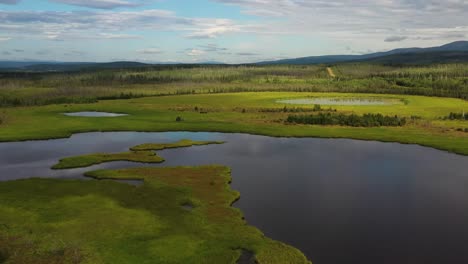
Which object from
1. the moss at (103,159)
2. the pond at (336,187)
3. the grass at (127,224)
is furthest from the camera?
the moss at (103,159)

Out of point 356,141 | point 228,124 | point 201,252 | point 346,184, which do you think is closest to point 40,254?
point 201,252

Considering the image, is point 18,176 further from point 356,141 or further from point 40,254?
point 356,141

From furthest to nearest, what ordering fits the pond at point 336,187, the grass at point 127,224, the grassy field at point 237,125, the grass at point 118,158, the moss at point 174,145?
the grassy field at point 237,125, the moss at point 174,145, the grass at point 118,158, the pond at point 336,187, the grass at point 127,224

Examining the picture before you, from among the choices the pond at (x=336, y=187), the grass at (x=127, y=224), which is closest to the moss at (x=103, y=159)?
the pond at (x=336, y=187)

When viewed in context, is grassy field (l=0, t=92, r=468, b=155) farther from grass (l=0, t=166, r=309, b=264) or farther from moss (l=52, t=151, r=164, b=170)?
grass (l=0, t=166, r=309, b=264)

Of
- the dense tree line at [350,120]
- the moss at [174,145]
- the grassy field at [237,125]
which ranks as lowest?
the moss at [174,145]

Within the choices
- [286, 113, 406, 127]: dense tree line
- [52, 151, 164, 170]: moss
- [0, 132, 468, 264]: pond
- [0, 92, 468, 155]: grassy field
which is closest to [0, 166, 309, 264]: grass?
[0, 132, 468, 264]: pond

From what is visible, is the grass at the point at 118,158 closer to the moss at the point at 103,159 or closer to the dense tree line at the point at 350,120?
the moss at the point at 103,159
